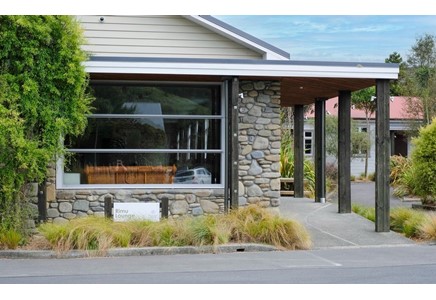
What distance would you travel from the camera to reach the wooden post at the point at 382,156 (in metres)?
14.8

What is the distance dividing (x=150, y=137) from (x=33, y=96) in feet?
10.9

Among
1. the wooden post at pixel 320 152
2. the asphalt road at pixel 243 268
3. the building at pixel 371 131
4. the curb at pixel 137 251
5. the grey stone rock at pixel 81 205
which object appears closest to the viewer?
the asphalt road at pixel 243 268

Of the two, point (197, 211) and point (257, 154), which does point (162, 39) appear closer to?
point (257, 154)

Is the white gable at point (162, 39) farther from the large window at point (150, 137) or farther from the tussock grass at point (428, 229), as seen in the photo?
the tussock grass at point (428, 229)

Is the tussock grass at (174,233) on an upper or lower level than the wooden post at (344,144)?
lower

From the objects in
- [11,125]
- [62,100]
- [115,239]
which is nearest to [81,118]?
[62,100]

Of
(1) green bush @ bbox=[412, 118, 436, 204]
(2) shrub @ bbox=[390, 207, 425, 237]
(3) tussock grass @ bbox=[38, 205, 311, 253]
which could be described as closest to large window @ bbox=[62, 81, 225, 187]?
(3) tussock grass @ bbox=[38, 205, 311, 253]

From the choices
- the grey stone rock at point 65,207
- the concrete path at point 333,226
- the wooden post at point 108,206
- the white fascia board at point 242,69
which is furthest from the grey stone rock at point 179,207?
the white fascia board at point 242,69

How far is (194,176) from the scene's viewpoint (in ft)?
51.5

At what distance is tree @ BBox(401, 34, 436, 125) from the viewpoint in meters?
33.1

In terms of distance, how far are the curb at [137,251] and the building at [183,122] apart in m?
1.92

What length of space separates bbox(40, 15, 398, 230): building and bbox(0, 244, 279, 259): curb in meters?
1.92

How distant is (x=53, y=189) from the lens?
48.7 ft

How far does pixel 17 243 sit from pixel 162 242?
8.72ft
